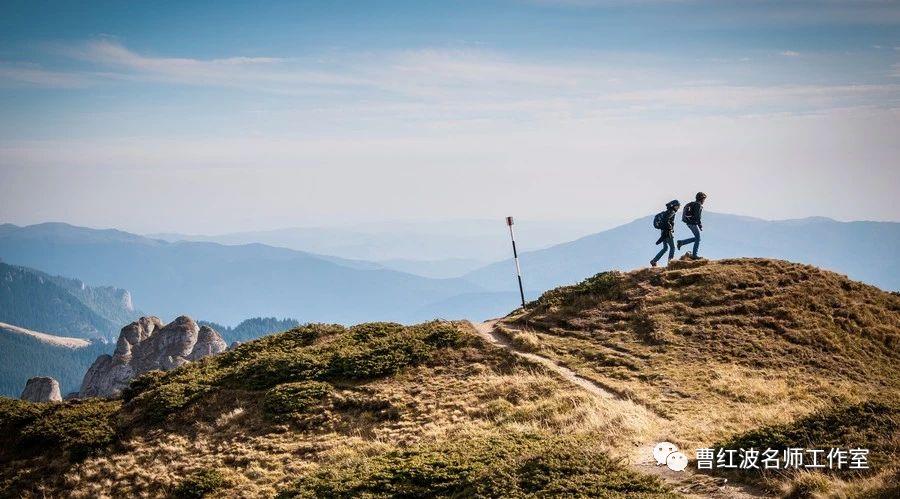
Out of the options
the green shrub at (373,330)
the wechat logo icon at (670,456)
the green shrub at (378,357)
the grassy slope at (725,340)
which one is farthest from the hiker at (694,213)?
the wechat logo icon at (670,456)

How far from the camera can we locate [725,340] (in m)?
32.2

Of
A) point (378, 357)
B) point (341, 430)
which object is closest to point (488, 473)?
point (341, 430)

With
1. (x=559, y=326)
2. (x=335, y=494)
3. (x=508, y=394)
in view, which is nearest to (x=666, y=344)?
(x=559, y=326)

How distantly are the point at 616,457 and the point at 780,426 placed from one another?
459cm

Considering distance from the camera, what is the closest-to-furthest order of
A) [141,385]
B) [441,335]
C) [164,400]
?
[164,400] → [141,385] → [441,335]

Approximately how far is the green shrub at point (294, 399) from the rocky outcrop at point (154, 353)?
14024cm

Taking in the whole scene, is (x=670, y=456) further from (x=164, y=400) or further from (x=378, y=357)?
(x=164, y=400)

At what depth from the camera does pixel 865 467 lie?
666 inches

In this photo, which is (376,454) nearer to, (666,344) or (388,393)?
(388,393)

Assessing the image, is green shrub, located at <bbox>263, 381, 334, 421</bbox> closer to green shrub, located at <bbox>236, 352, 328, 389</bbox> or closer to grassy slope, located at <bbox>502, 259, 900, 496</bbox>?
green shrub, located at <bbox>236, 352, 328, 389</bbox>

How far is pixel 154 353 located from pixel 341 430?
15488 centimetres

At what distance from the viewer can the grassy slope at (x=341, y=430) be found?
1945 cm

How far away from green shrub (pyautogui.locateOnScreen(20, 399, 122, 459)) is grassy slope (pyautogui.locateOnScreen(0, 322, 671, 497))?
7cm

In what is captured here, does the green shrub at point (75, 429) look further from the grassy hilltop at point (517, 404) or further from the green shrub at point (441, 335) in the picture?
the green shrub at point (441, 335)
